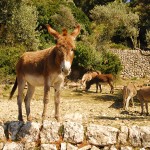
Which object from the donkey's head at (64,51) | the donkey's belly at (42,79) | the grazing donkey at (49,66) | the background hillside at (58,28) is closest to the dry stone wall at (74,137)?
the grazing donkey at (49,66)

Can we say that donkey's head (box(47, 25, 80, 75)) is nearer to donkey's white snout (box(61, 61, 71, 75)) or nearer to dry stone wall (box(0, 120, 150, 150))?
donkey's white snout (box(61, 61, 71, 75))

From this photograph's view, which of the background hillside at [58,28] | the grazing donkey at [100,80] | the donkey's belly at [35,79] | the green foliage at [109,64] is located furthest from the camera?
the green foliage at [109,64]

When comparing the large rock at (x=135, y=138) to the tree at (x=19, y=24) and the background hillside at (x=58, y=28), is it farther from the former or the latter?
the tree at (x=19, y=24)

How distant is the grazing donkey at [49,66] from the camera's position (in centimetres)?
941

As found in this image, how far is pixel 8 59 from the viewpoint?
111ft

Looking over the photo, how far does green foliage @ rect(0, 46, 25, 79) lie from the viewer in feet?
108

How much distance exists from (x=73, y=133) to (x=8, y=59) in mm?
24491

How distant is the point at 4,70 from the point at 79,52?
995 centimetres

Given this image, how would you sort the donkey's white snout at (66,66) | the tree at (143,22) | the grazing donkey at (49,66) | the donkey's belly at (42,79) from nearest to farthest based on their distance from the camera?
the donkey's white snout at (66,66) → the grazing donkey at (49,66) → the donkey's belly at (42,79) → the tree at (143,22)

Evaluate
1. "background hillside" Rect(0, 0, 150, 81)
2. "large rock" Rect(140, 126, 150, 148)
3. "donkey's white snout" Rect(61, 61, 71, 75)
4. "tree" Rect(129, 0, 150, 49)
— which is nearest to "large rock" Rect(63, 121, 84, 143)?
"large rock" Rect(140, 126, 150, 148)

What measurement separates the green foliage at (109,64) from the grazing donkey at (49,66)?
1199 inches

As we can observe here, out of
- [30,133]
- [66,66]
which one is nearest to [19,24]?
[30,133]

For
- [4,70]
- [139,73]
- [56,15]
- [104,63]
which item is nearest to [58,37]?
[4,70]

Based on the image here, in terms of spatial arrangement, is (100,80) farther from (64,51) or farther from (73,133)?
(64,51)
